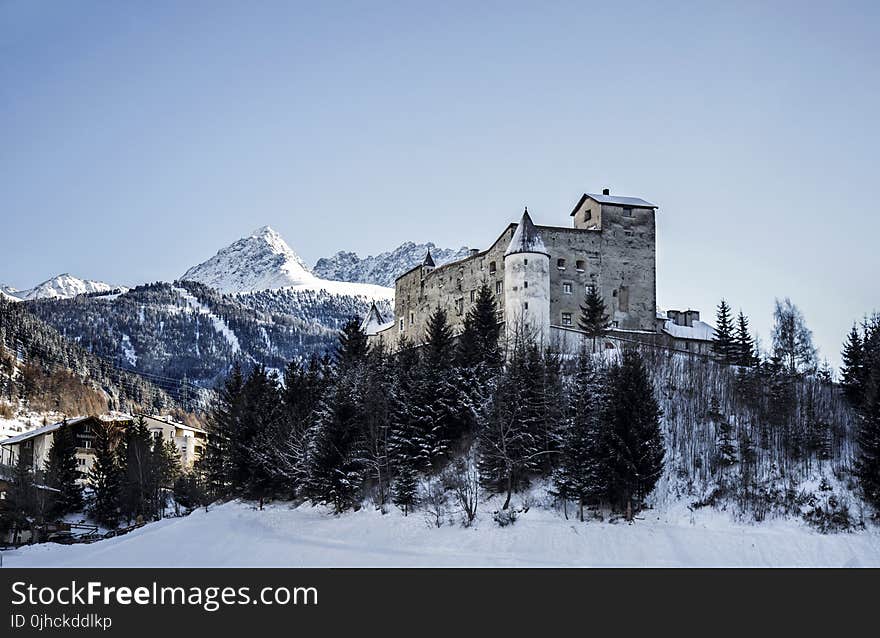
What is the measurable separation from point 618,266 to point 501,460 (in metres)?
29.0

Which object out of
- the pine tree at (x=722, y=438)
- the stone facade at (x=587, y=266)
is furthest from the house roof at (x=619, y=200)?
the pine tree at (x=722, y=438)

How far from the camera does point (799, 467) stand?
47781 mm

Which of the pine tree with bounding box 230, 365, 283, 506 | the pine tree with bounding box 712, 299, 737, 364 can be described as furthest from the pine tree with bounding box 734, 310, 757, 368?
the pine tree with bounding box 230, 365, 283, 506

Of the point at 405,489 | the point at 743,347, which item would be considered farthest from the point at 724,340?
the point at 405,489

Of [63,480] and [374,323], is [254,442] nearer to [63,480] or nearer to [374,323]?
[63,480]

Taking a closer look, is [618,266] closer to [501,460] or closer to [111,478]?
[501,460]

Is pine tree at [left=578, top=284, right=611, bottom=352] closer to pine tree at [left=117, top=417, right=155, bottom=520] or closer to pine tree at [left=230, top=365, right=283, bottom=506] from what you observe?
pine tree at [left=230, top=365, right=283, bottom=506]

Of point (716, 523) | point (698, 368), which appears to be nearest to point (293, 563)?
point (716, 523)

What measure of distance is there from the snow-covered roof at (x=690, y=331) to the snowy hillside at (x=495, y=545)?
31017mm

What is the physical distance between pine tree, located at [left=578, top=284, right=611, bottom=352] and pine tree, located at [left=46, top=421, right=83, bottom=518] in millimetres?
41119

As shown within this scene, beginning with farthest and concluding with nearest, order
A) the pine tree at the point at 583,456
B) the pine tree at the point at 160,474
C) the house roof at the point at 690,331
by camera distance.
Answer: the house roof at the point at 690,331 → the pine tree at the point at 160,474 → the pine tree at the point at 583,456

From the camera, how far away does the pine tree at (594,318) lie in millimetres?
65188

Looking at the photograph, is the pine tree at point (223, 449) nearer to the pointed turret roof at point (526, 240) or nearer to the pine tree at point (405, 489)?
the pine tree at point (405, 489)

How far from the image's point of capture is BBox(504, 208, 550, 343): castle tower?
66.2m
